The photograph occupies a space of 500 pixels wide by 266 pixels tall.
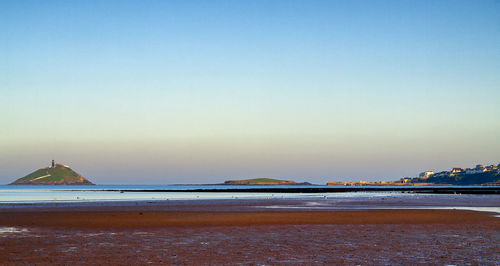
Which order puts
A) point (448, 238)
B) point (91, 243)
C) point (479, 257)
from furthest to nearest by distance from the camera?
point (448, 238) → point (91, 243) → point (479, 257)

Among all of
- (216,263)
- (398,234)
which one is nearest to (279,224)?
(398,234)

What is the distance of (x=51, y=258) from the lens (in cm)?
1493

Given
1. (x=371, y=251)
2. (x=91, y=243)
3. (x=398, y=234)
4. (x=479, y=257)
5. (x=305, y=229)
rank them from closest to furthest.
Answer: (x=479, y=257), (x=371, y=251), (x=91, y=243), (x=398, y=234), (x=305, y=229)

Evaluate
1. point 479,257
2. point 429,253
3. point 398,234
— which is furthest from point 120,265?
point 398,234

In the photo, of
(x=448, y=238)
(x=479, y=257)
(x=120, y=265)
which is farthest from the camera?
(x=448, y=238)

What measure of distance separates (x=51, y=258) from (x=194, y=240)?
6.06m

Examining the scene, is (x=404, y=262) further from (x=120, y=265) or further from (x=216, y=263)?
(x=120, y=265)

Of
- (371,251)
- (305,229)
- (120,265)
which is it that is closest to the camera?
(120,265)

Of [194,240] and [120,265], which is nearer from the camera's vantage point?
[120,265]

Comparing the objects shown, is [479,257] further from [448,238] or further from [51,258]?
[51,258]

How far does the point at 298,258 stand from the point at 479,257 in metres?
5.47

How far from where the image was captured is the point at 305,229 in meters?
23.9

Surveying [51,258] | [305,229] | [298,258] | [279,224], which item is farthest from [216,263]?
[279,224]

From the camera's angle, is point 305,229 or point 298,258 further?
point 305,229
